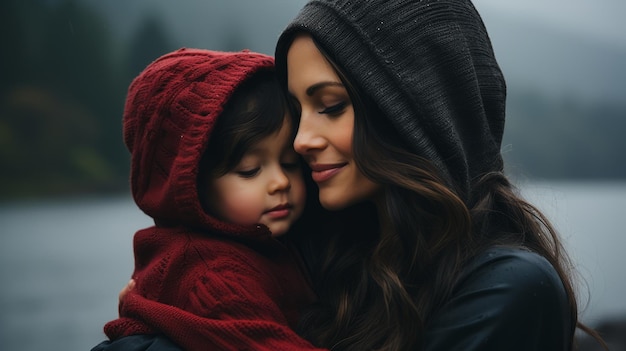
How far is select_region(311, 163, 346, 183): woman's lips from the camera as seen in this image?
1.88 metres

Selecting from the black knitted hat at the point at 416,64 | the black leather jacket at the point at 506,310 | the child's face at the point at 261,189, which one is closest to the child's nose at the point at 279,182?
the child's face at the point at 261,189

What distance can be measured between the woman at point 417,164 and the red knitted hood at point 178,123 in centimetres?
22

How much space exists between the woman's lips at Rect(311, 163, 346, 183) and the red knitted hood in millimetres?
268

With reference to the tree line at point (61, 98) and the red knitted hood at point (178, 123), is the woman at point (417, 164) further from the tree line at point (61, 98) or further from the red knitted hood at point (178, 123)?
the tree line at point (61, 98)

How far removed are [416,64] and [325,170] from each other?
41cm

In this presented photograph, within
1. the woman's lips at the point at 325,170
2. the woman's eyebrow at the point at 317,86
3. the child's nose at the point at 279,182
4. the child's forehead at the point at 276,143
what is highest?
the woman's eyebrow at the point at 317,86

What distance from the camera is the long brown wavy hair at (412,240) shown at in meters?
1.71

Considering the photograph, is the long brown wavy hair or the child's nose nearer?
the long brown wavy hair

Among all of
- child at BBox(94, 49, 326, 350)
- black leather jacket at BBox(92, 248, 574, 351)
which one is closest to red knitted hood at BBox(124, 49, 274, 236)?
child at BBox(94, 49, 326, 350)

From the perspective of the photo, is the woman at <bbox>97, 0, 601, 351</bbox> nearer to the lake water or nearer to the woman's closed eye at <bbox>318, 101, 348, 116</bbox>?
the woman's closed eye at <bbox>318, 101, 348, 116</bbox>

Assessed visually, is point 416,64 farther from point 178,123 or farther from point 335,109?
point 178,123

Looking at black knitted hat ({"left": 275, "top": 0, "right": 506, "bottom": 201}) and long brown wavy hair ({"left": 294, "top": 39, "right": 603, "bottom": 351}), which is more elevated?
black knitted hat ({"left": 275, "top": 0, "right": 506, "bottom": 201})

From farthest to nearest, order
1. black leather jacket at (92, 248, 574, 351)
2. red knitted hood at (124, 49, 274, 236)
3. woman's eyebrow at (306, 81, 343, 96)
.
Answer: red knitted hood at (124, 49, 274, 236), woman's eyebrow at (306, 81, 343, 96), black leather jacket at (92, 248, 574, 351)

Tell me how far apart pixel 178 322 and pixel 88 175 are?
3.13 m
